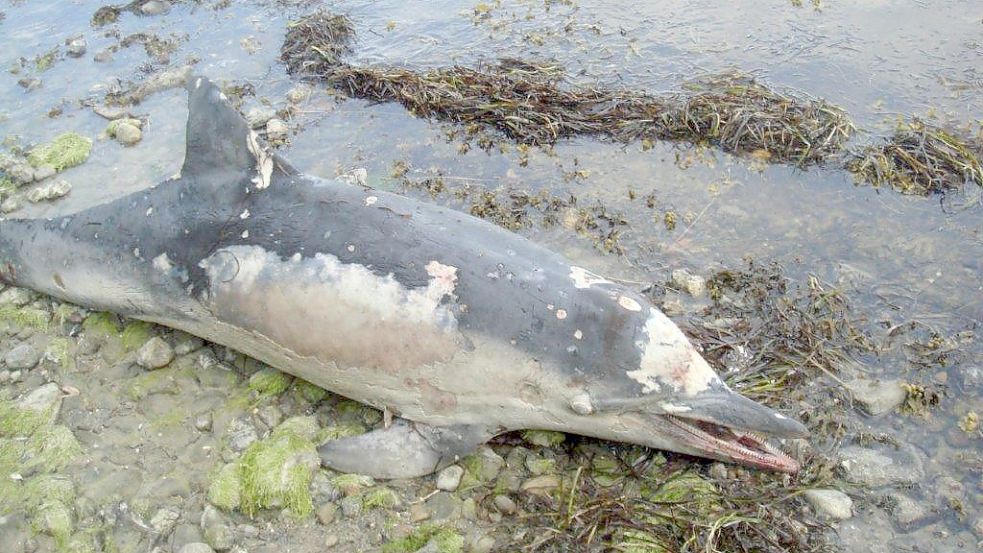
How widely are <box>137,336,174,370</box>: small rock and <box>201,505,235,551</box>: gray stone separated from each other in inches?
61.4

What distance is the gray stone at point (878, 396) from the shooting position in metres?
5.51

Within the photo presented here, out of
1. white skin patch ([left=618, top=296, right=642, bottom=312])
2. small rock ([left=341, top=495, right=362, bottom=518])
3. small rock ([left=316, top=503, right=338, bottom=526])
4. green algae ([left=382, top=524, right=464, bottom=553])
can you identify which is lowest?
small rock ([left=316, top=503, right=338, bottom=526])

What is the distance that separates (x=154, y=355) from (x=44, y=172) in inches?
143

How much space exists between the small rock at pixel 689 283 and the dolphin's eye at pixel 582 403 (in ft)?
6.13

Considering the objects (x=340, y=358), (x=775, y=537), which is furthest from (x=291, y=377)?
(x=775, y=537)

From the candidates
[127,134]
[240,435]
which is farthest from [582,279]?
[127,134]

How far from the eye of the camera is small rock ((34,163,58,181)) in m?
8.50

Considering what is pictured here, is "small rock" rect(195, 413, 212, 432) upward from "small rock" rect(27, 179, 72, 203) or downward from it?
upward

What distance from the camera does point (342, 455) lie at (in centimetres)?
538

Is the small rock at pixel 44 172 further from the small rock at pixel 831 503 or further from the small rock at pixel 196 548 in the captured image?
the small rock at pixel 831 503

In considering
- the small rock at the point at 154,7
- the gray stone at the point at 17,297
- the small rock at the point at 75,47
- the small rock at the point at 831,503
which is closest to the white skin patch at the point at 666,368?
the small rock at the point at 831,503

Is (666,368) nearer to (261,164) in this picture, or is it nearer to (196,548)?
(196,548)

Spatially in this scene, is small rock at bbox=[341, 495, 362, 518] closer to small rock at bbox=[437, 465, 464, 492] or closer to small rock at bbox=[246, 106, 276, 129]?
small rock at bbox=[437, 465, 464, 492]

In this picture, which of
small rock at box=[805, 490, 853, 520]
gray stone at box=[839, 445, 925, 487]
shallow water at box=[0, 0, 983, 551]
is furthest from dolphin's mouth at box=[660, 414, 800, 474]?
shallow water at box=[0, 0, 983, 551]
